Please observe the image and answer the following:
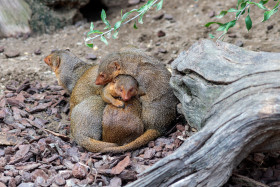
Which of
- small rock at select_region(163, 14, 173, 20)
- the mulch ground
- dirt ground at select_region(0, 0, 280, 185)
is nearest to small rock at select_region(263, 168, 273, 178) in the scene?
the mulch ground

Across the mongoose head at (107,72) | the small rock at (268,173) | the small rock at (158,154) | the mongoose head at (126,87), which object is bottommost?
the small rock at (268,173)

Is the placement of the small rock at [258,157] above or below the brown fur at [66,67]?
below

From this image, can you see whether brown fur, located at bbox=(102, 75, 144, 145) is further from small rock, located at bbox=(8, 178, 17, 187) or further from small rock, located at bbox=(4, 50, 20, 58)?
small rock, located at bbox=(4, 50, 20, 58)

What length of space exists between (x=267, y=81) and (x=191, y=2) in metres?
4.31

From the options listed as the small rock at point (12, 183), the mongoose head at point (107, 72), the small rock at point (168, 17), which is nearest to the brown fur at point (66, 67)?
the mongoose head at point (107, 72)

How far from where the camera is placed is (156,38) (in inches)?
234

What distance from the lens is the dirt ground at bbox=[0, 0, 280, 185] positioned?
17.3ft

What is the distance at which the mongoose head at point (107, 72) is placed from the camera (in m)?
4.09

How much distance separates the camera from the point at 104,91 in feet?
13.4

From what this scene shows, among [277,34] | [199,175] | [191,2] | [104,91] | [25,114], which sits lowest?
[199,175]

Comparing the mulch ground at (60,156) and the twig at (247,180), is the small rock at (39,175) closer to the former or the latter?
the mulch ground at (60,156)

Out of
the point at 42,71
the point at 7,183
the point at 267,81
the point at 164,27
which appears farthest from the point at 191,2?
the point at 7,183

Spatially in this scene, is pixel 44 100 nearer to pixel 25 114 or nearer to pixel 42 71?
pixel 25 114

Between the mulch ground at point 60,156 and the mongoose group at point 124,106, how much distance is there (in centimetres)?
14
